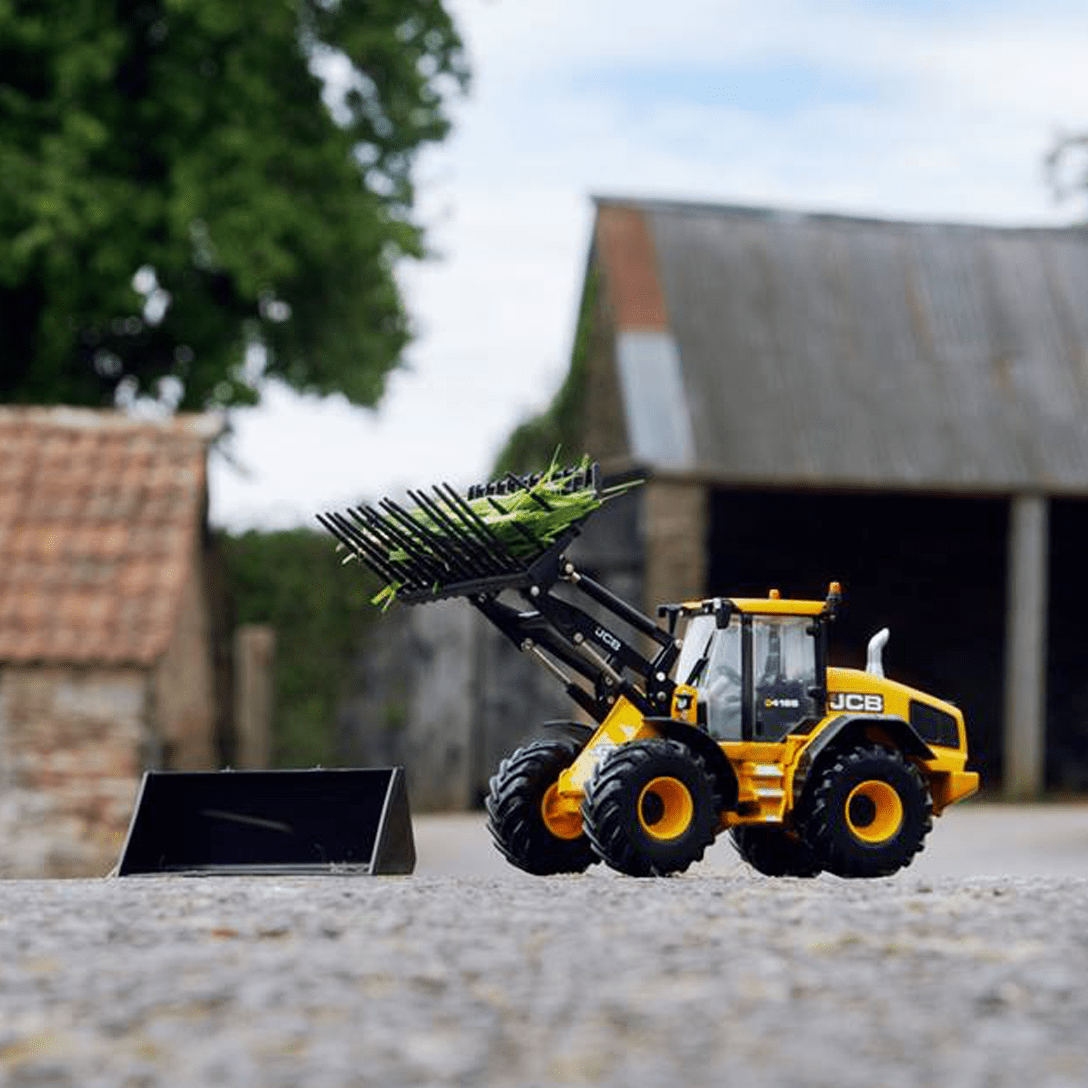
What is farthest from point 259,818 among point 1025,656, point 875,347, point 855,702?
point 875,347

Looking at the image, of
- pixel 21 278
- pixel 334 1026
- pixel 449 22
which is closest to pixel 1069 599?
pixel 449 22

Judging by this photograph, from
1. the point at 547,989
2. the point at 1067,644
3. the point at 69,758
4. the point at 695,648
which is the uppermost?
the point at 1067,644

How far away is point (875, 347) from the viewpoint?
25.0 m

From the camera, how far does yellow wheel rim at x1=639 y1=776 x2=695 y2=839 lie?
10312 millimetres

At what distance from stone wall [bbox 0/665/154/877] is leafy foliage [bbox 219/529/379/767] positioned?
4.80 meters

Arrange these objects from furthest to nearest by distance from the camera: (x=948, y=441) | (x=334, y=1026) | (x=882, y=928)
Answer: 1. (x=948, y=441)
2. (x=882, y=928)
3. (x=334, y=1026)

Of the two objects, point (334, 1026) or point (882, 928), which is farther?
point (882, 928)

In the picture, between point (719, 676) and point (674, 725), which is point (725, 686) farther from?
point (674, 725)

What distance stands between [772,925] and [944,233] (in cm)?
1981

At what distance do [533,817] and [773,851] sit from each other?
4.19 feet

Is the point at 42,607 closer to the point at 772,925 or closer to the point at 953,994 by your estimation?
the point at 772,925

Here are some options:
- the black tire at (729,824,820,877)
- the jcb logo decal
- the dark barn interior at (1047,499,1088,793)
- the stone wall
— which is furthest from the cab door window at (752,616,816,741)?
the dark barn interior at (1047,499,1088,793)

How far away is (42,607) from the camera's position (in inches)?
724

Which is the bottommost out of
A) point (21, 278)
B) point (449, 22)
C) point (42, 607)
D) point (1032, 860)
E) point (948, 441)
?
point (1032, 860)
